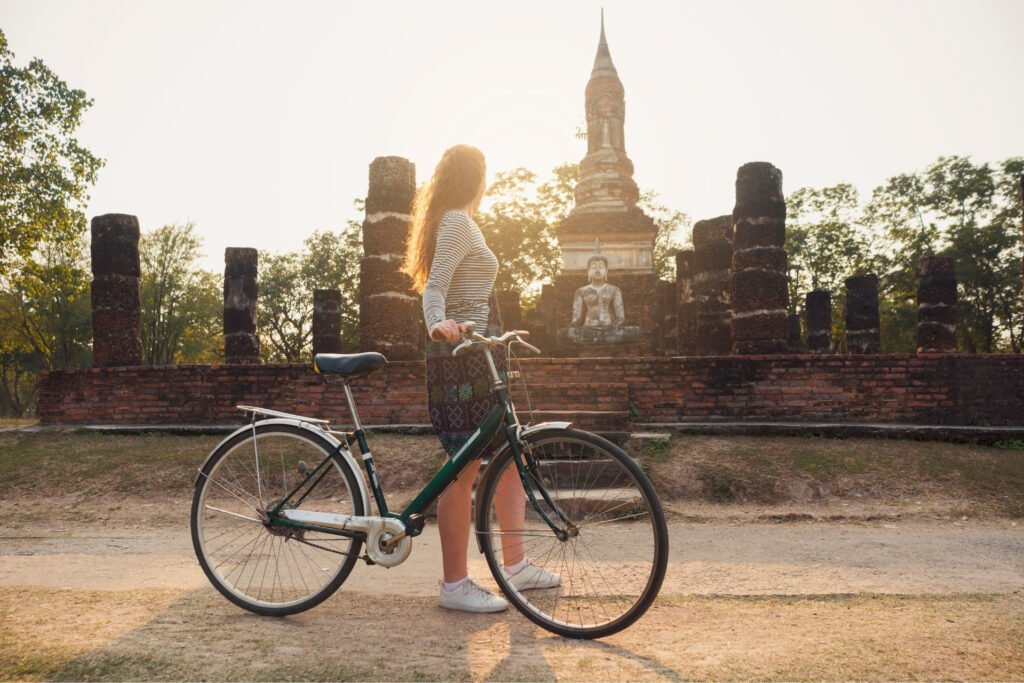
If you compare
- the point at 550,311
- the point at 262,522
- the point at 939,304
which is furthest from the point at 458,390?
the point at 550,311

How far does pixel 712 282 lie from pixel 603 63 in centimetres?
971

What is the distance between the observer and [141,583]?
11.9ft

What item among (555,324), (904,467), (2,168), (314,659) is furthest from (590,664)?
(2,168)

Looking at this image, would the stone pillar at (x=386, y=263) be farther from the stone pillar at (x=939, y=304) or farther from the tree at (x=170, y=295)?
the tree at (x=170, y=295)

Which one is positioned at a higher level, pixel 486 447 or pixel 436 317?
pixel 436 317

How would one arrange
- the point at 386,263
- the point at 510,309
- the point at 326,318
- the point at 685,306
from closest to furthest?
the point at 386,263 → the point at 510,309 → the point at 326,318 → the point at 685,306

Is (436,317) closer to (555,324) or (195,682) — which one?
(195,682)

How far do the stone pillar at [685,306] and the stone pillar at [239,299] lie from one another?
9947 millimetres

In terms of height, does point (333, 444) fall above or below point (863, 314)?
below

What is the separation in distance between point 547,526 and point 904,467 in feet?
16.8

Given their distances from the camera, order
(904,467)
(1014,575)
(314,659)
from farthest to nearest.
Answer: (904,467) → (1014,575) → (314,659)

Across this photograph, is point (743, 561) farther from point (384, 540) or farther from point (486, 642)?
point (384, 540)

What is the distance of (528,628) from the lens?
2.90 metres

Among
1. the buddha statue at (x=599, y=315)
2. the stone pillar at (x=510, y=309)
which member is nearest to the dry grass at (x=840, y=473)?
the buddha statue at (x=599, y=315)
